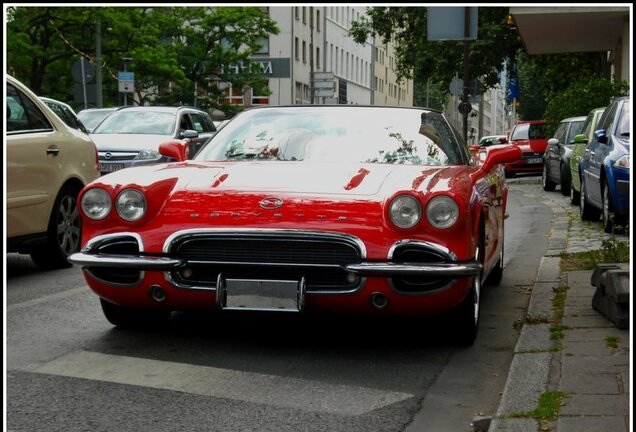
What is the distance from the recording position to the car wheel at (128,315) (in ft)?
20.7

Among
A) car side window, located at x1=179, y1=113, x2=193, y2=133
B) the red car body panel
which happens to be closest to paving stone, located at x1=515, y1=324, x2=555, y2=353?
the red car body panel

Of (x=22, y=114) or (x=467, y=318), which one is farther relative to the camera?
(x=22, y=114)

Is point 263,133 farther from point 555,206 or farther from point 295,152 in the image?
point 555,206

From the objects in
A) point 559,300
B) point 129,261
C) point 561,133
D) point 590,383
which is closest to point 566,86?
point 561,133

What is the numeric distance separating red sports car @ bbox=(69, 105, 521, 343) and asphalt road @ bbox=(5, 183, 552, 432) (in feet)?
0.87

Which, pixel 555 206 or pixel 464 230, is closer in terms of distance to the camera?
pixel 464 230

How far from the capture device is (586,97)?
25.9 m

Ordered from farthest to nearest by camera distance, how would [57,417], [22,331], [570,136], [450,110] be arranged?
[450,110], [570,136], [22,331], [57,417]

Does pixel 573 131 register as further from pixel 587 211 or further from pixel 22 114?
pixel 22 114

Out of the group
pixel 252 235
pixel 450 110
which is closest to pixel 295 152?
pixel 252 235

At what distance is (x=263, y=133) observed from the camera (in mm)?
7020

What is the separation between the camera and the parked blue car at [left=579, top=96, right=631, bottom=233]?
11891 mm

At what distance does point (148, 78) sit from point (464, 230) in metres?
45.2

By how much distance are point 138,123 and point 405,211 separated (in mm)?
13900
